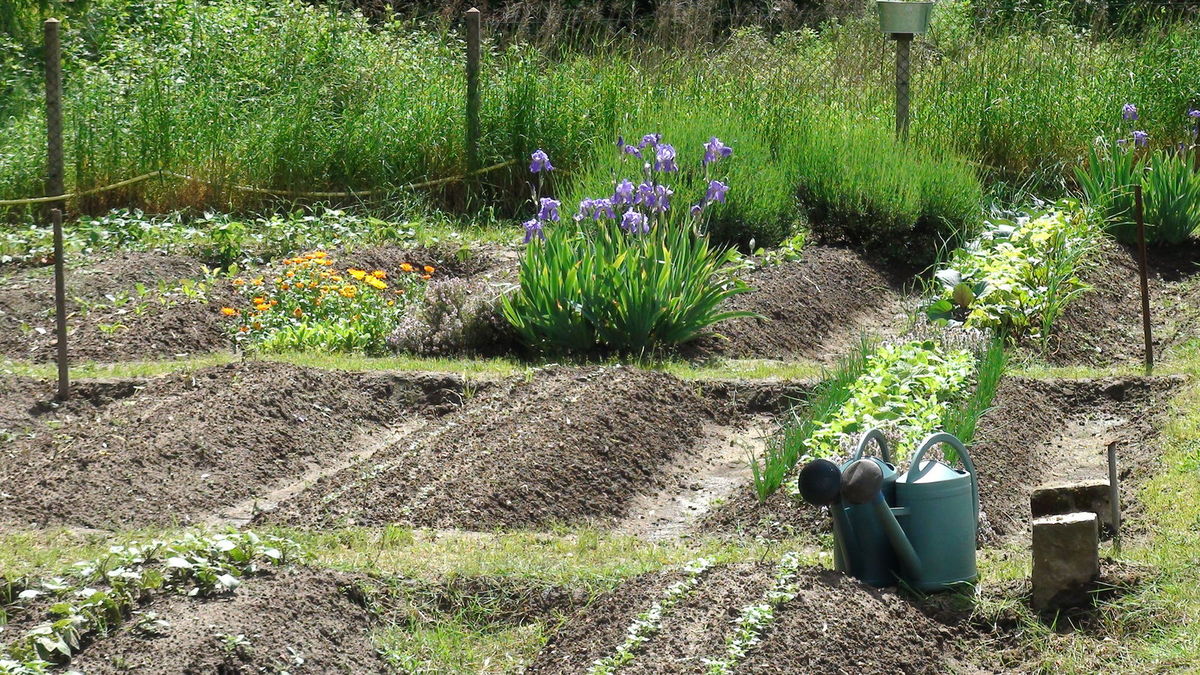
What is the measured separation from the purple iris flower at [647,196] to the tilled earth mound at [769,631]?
3.39 m

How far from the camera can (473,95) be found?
35.8 ft

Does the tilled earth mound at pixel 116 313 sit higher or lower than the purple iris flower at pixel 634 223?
lower

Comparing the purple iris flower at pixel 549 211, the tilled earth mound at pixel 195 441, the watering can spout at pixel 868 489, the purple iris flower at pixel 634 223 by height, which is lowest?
the tilled earth mound at pixel 195 441

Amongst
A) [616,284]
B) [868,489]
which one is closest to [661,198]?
[616,284]

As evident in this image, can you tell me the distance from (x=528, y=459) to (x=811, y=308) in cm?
320

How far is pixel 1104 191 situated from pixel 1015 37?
422 cm

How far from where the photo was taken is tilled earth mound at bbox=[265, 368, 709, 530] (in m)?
5.30

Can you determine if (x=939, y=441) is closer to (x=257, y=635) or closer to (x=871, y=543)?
(x=871, y=543)

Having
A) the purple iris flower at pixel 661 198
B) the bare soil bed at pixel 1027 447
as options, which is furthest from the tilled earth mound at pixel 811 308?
the bare soil bed at pixel 1027 447

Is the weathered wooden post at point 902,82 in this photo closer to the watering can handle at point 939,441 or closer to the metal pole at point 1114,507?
the metal pole at point 1114,507

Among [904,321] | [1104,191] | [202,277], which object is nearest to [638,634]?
[904,321]

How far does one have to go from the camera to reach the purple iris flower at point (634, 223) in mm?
7375

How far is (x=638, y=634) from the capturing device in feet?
12.9

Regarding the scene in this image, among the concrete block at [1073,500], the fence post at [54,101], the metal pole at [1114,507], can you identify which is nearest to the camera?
the concrete block at [1073,500]
